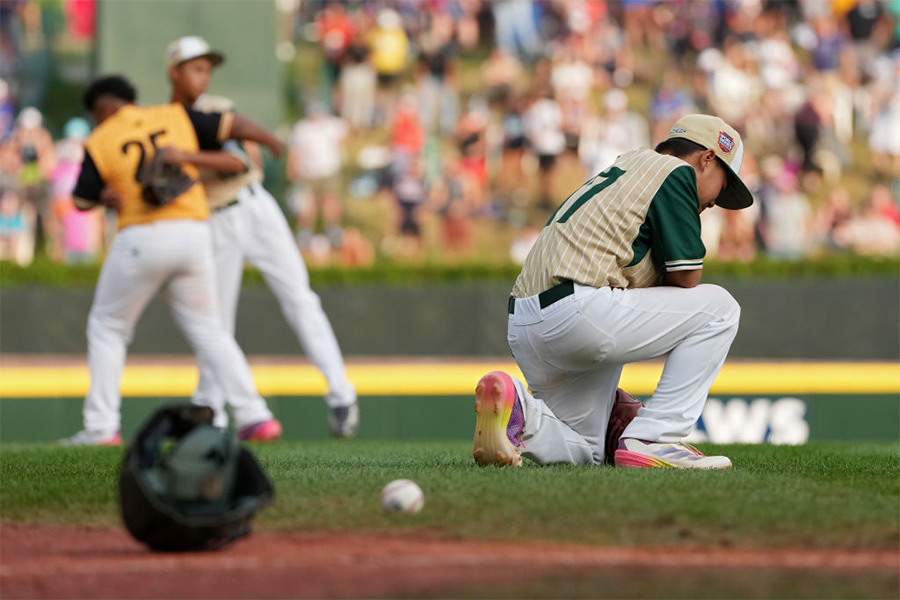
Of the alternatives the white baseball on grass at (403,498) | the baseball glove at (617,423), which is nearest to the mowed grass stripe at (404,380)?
the baseball glove at (617,423)

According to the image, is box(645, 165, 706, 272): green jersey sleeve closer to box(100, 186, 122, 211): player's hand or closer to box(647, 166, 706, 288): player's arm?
box(647, 166, 706, 288): player's arm

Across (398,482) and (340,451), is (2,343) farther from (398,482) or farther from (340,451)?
(398,482)

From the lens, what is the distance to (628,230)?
527 cm

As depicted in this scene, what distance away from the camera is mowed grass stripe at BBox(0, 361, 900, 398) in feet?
40.2

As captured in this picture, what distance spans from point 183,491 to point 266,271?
5.11 m

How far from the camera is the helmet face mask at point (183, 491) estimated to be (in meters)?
3.62

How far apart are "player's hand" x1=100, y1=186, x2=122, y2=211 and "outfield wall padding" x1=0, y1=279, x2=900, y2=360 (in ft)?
21.0

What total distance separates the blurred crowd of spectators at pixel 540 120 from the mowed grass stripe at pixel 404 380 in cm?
510

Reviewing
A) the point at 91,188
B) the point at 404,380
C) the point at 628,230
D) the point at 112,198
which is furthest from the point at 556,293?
the point at 404,380

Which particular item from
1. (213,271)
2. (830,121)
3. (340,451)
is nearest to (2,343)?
(213,271)

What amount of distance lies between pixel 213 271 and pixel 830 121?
48.0 ft

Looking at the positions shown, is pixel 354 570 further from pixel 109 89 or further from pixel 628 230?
pixel 109 89

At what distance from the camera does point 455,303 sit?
47.0 feet

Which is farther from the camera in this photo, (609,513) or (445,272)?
(445,272)
